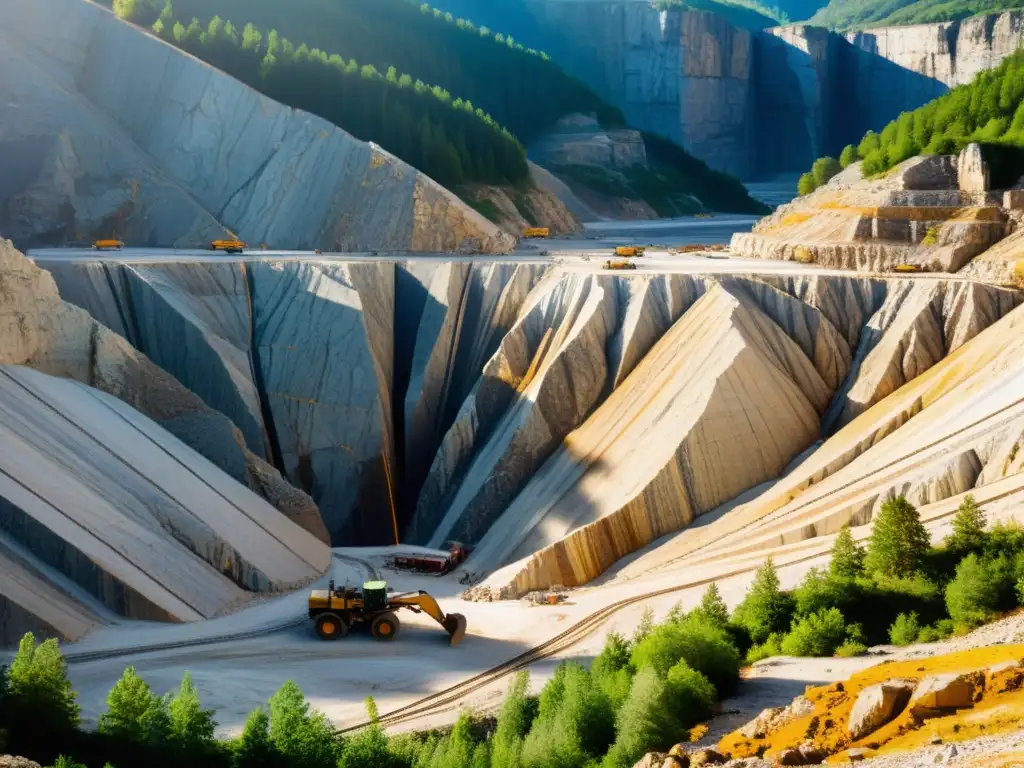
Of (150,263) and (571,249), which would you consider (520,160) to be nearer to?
(571,249)

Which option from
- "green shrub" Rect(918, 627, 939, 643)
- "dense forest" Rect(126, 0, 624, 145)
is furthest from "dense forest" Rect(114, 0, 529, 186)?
"green shrub" Rect(918, 627, 939, 643)

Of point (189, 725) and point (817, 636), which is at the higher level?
point (189, 725)

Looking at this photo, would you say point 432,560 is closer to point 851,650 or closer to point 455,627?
point 455,627

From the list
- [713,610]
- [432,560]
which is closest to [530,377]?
[432,560]

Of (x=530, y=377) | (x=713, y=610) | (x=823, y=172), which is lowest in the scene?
(x=713, y=610)

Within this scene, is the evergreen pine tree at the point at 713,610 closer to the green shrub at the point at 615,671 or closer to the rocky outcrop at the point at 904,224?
the green shrub at the point at 615,671

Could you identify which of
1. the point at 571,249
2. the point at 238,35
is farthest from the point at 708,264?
the point at 238,35

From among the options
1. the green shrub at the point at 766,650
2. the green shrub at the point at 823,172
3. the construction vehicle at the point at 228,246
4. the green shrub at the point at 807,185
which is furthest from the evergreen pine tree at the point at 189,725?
the green shrub at the point at 807,185
